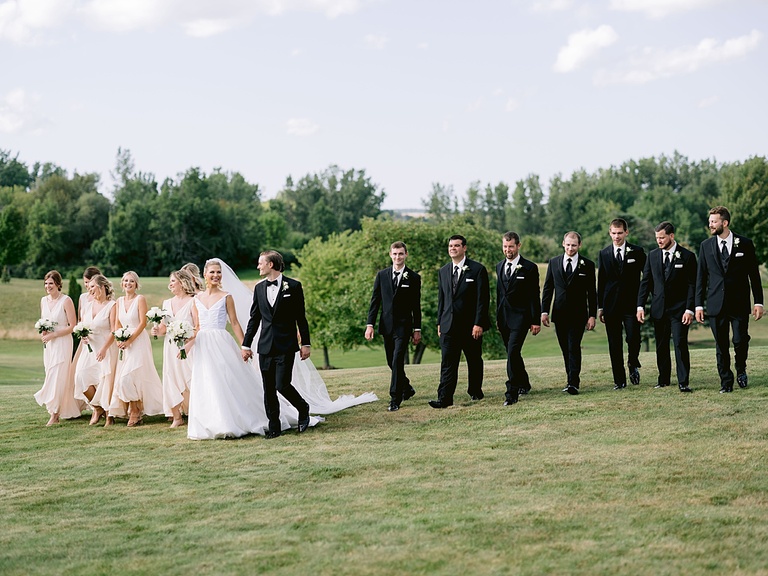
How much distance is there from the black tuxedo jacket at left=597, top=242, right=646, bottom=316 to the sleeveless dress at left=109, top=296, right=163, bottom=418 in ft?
20.7

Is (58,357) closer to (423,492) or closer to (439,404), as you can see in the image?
(439,404)

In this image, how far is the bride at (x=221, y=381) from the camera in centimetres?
1068

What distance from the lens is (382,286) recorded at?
1198 cm

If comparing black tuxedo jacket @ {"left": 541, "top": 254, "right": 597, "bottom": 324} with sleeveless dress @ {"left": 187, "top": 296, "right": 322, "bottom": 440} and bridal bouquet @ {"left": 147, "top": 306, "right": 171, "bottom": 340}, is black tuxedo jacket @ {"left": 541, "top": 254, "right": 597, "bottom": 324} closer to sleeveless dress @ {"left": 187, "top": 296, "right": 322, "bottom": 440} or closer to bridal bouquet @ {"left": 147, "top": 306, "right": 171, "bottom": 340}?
sleeveless dress @ {"left": 187, "top": 296, "right": 322, "bottom": 440}

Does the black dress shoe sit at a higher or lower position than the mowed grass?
higher

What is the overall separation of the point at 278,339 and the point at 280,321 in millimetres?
218

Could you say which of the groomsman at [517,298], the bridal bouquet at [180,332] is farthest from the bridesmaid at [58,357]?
the groomsman at [517,298]

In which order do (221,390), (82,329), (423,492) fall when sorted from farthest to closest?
1. (82,329)
2. (221,390)
3. (423,492)

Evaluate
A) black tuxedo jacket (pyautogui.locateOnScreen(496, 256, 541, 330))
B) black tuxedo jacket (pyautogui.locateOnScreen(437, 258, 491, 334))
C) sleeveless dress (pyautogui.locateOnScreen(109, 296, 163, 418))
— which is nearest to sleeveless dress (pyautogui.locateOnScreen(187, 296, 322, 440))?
sleeveless dress (pyautogui.locateOnScreen(109, 296, 163, 418))

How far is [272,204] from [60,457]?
111m

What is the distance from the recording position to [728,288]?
11.1m

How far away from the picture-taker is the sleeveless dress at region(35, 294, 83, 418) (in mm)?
12633

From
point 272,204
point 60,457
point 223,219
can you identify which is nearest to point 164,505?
point 60,457

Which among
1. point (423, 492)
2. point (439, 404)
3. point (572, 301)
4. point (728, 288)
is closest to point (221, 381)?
point (439, 404)
